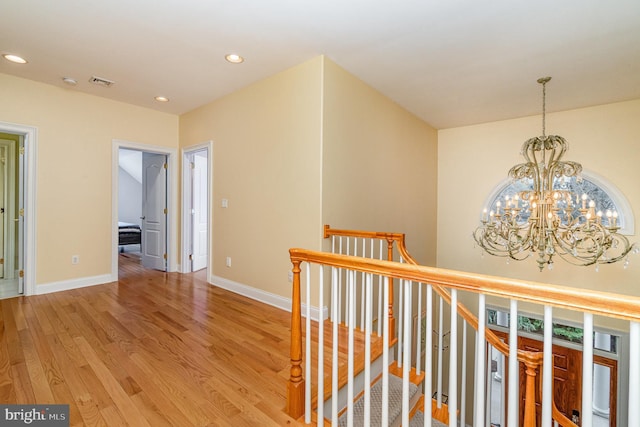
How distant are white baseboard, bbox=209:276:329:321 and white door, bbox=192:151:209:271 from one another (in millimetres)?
1046

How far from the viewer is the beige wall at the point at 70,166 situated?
11.7 ft

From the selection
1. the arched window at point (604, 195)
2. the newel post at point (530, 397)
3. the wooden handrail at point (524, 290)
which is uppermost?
the arched window at point (604, 195)

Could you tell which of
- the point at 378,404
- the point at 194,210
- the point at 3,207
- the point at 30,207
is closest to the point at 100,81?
the point at 30,207

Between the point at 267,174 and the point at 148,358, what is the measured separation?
2.07 meters

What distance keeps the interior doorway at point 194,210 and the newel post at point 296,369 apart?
3381 millimetres

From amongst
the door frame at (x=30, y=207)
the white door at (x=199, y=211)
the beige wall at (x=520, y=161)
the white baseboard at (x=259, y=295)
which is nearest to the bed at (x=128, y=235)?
the white door at (x=199, y=211)

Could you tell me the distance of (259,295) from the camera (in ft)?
11.4

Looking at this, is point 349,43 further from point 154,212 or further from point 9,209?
point 9,209

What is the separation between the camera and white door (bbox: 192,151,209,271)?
492cm

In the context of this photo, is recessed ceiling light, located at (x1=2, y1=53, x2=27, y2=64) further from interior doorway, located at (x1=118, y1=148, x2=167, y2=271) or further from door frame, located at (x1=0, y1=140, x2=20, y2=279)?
door frame, located at (x1=0, y1=140, x2=20, y2=279)

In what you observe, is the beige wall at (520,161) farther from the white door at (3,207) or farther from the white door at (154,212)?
the white door at (3,207)

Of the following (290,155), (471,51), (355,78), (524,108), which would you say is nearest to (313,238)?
(290,155)

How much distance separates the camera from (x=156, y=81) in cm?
352

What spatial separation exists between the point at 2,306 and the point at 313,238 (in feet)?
11.2
